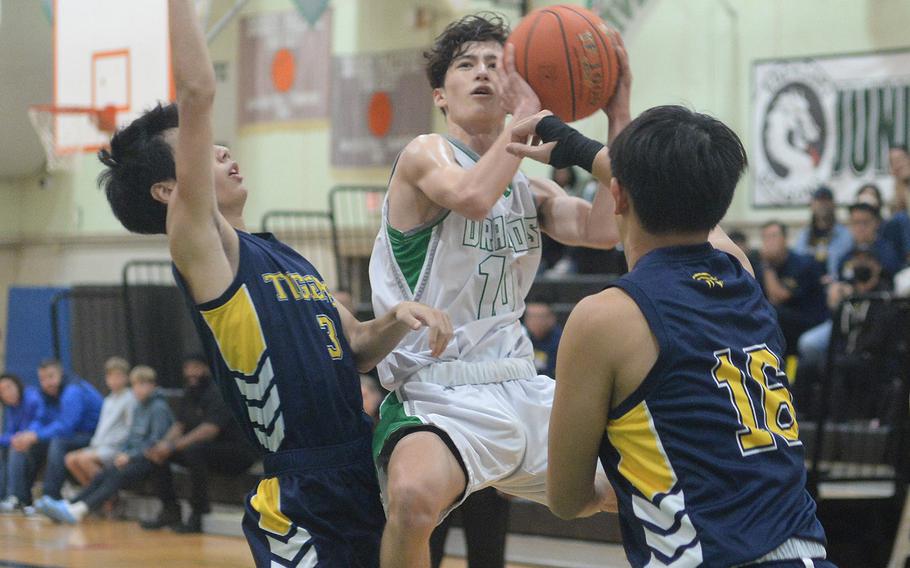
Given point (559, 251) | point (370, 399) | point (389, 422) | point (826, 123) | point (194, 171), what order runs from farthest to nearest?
point (826, 123), point (559, 251), point (370, 399), point (389, 422), point (194, 171)

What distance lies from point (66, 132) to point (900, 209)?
20.6 feet

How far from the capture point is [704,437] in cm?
215

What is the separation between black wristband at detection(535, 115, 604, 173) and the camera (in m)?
2.90

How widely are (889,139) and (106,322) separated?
7882 millimetres

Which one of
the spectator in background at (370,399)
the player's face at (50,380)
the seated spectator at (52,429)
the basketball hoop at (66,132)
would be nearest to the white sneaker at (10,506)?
the seated spectator at (52,429)

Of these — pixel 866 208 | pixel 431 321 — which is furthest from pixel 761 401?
pixel 866 208

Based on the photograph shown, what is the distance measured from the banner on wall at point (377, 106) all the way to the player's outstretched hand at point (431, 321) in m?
9.98

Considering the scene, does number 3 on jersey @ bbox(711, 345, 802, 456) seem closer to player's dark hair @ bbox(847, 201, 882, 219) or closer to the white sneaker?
player's dark hair @ bbox(847, 201, 882, 219)

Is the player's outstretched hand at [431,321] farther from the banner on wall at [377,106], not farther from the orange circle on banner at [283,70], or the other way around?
the orange circle on banner at [283,70]

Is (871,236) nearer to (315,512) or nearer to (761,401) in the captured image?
(315,512)

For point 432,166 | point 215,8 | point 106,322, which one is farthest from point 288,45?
point 432,166

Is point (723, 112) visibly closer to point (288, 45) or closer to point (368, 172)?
point (368, 172)

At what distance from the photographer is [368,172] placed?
1359 cm

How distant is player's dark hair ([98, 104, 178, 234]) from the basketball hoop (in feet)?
19.3
